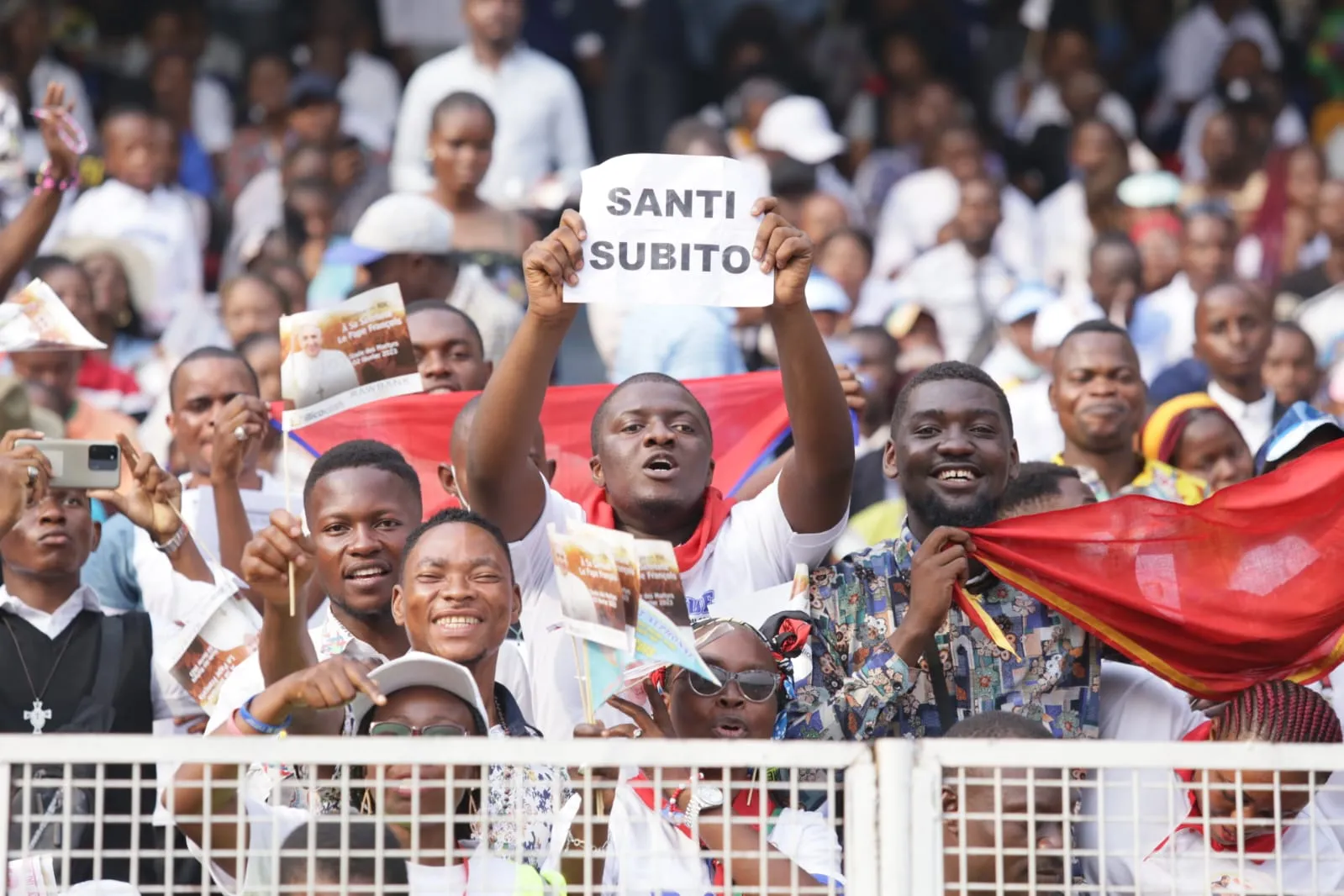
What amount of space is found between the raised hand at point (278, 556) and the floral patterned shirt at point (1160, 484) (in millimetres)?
3116

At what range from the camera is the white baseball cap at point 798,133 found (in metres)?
12.0

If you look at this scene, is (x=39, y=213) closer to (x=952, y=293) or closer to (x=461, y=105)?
(x=461, y=105)

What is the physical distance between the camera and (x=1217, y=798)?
4715 millimetres

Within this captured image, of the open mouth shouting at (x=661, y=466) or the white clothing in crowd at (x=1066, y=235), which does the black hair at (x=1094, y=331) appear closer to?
the open mouth shouting at (x=661, y=466)

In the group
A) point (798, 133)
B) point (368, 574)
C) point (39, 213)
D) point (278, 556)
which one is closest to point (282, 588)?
point (278, 556)

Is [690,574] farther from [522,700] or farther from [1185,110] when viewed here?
[1185,110]

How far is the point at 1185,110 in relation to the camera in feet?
45.1

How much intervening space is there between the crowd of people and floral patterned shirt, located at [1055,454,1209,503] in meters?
0.03

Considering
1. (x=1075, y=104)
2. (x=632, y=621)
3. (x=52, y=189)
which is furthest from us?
(x=1075, y=104)

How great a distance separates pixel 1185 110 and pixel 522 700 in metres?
9.38

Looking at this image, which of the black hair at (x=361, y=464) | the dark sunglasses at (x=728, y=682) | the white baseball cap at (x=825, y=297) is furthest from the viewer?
the white baseball cap at (x=825, y=297)

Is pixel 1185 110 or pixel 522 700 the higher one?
pixel 1185 110

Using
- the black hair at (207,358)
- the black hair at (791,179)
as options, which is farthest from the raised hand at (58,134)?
the black hair at (791,179)

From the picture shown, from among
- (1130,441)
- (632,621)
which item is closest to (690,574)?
(632,621)
